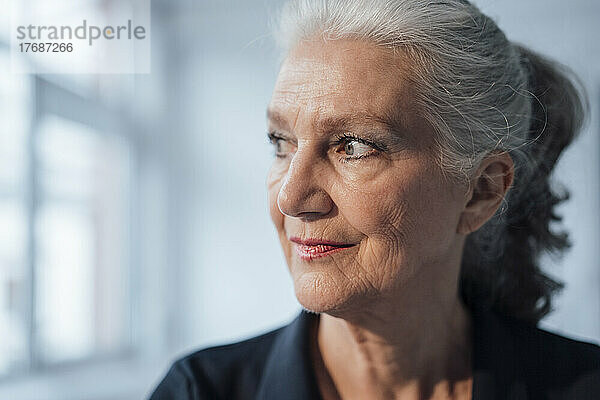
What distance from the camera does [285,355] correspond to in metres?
1.02

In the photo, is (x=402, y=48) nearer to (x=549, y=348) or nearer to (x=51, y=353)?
(x=549, y=348)

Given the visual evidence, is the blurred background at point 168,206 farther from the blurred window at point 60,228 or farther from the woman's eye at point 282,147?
the woman's eye at point 282,147

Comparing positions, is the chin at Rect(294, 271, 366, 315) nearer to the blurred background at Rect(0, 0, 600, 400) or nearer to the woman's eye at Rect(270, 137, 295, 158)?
the woman's eye at Rect(270, 137, 295, 158)

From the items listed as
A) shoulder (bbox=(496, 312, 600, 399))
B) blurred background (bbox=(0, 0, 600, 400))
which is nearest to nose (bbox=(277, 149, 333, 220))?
shoulder (bbox=(496, 312, 600, 399))

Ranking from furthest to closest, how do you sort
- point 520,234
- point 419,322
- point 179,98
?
point 179,98 < point 520,234 < point 419,322

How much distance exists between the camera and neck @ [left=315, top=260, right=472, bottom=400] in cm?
98

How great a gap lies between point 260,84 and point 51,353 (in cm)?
120

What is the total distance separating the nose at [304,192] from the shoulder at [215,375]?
1.04 feet

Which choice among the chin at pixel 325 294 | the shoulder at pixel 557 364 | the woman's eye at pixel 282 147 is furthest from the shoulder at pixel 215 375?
the shoulder at pixel 557 364

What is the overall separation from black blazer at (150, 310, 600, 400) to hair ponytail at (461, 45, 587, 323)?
0.13 meters

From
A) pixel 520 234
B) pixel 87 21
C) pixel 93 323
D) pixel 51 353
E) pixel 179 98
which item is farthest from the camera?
pixel 179 98

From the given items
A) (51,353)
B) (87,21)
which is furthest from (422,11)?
(51,353)

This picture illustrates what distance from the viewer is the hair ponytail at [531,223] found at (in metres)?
1.15

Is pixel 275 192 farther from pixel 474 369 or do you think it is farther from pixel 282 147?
pixel 474 369
